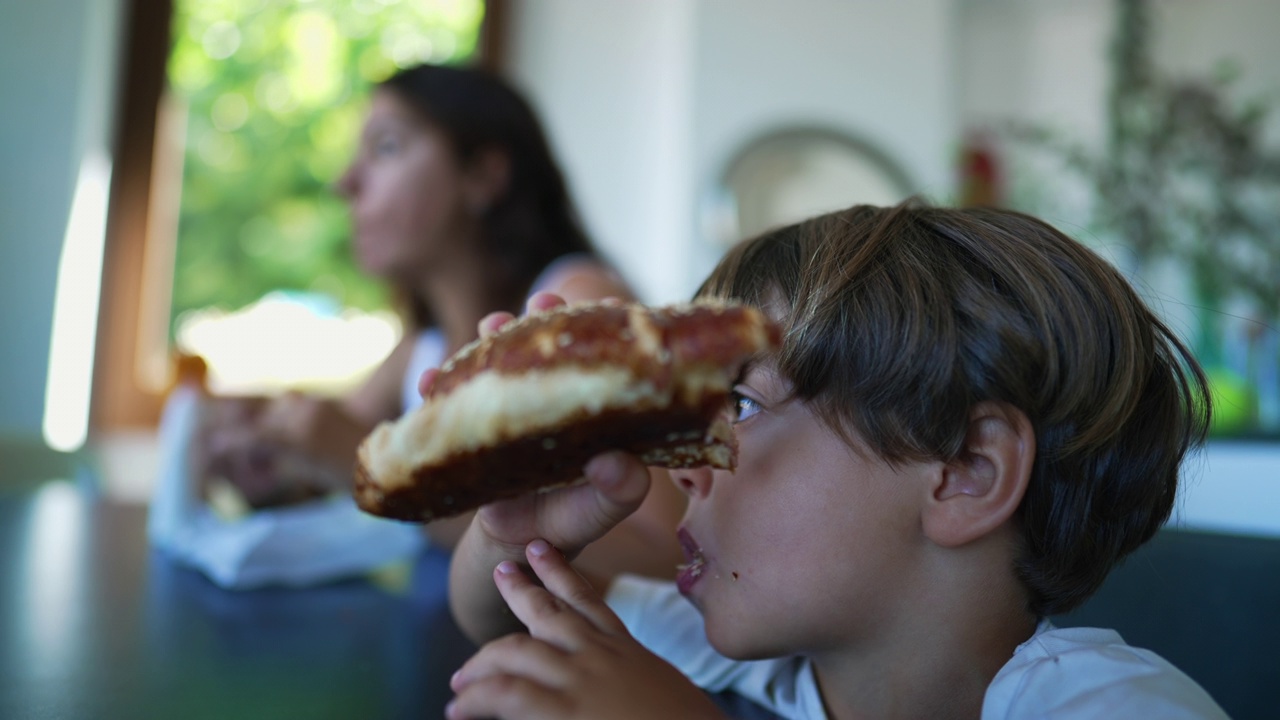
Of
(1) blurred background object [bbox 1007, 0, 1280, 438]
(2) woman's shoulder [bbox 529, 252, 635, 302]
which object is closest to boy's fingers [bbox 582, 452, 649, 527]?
(2) woman's shoulder [bbox 529, 252, 635, 302]

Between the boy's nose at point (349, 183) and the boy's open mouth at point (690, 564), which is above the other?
the boy's nose at point (349, 183)

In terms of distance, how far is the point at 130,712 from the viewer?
572 mm

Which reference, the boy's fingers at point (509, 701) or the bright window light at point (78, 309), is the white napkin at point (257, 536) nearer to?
the boy's fingers at point (509, 701)

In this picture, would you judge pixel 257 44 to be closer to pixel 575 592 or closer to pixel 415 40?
pixel 415 40

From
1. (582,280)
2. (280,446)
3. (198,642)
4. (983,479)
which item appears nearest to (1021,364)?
(983,479)

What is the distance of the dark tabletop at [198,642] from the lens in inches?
23.7

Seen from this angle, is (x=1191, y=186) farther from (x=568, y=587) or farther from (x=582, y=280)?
(x=568, y=587)

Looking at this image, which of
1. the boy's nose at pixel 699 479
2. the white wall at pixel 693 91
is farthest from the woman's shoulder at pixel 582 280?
the white wall at pixel 693 91

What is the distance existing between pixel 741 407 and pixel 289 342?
2537 millimetres

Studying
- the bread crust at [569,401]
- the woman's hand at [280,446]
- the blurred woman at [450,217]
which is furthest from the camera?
the blurred woman at [450,217]

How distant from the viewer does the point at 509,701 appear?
0.48m

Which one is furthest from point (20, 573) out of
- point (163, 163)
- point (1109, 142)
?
point (1109, 142)

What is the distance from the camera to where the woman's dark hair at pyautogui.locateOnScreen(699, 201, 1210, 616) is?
25.6 inches

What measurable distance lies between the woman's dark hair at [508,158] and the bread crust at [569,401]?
1.08 m
